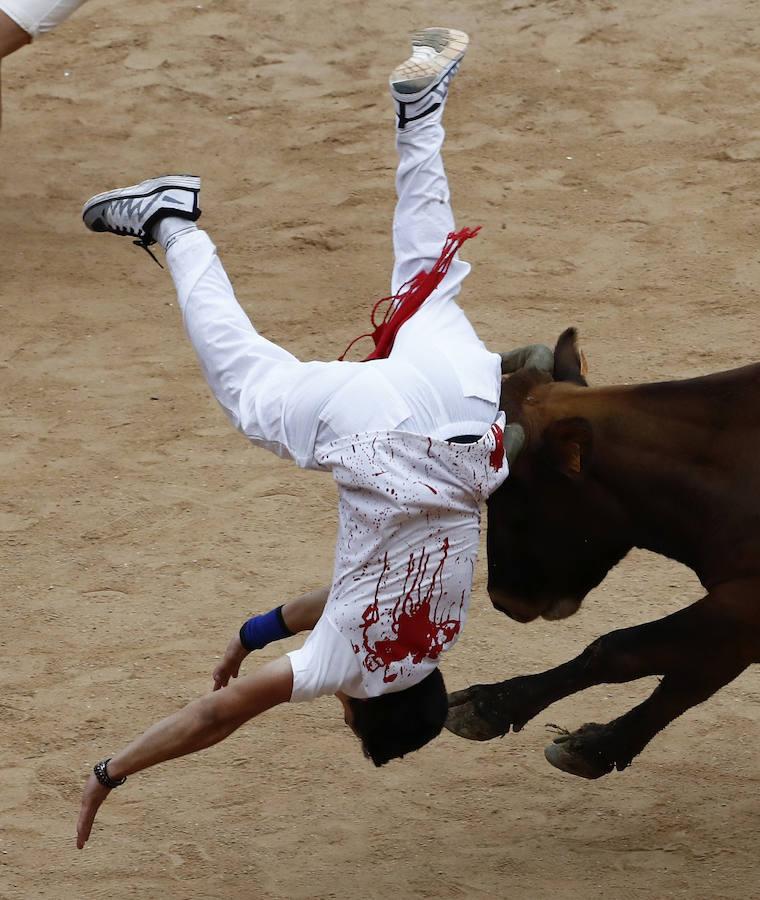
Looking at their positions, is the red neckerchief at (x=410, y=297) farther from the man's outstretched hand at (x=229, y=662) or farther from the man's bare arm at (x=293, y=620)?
the man's outstretched hand at (x=229, y=662)

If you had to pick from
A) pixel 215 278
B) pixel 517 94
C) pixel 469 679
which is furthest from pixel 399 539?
pixel 517 94

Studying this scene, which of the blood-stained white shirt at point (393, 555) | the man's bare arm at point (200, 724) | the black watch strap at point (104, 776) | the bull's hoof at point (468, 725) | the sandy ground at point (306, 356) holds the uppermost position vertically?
the blood-stained white shirt at point (393, 555)

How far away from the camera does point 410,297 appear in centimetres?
407

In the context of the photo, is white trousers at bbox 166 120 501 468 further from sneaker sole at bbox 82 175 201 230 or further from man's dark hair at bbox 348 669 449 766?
man's dark hair at bbox 348 669 449 766

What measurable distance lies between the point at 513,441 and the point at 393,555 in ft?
1.42

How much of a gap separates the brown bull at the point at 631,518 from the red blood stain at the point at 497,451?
238 mm

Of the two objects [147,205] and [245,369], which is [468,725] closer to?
[245,369]

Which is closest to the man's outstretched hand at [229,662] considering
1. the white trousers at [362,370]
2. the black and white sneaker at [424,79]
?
the white trousers at [362,370]

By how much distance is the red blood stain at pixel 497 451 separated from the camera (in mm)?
3738

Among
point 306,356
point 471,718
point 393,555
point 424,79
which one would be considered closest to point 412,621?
point 393,555

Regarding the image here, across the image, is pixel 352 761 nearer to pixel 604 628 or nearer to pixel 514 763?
pixel 514 763

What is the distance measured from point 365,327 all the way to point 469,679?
93.6 inches

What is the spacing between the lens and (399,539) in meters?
3.66

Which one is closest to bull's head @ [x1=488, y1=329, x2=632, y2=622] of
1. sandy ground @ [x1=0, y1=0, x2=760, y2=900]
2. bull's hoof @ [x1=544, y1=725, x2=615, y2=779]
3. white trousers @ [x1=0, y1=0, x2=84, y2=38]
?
bull's hoof @ [x1=544, y1=725, x2=615, y2=779]
